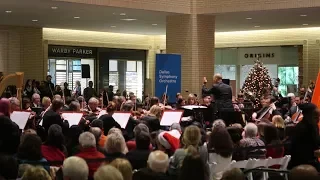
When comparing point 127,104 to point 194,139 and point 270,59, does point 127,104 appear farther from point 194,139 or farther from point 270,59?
point 270,59

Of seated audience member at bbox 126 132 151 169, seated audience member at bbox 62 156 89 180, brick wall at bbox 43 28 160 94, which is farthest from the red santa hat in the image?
brick wall at bbox 43 28 160 94

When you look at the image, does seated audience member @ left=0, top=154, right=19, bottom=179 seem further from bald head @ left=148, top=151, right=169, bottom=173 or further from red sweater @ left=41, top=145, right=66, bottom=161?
bald head @ left=148, top=151, right=169, bottom=173

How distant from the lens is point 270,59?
30.0 meters

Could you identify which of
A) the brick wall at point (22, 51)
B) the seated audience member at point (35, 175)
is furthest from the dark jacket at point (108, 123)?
the brick wall at point (22, 51)

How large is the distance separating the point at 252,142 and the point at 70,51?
68.4 feet

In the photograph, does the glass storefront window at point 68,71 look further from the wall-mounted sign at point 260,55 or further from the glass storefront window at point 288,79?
the glass storefront window at point 288,79

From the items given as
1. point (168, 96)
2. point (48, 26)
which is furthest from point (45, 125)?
point (48, 26)

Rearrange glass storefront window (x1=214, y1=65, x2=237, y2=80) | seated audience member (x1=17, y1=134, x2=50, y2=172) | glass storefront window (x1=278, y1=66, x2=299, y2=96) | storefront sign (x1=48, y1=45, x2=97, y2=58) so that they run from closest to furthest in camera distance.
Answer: seated audience member (x1=17, y1=134, x2=50, y2=172)
storefront sign (x1=48, y1=45, x2=97, y2=58)
glass storefront window (x1=278, y1=66, x2=299, y2=96)
glass storefront window (x1=214, y1=65, x2=237, y2=80)

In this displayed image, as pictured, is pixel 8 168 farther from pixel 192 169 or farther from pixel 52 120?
pixel 52 120

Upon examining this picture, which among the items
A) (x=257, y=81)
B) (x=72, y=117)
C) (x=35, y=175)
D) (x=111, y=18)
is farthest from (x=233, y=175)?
(x=257, y=81)

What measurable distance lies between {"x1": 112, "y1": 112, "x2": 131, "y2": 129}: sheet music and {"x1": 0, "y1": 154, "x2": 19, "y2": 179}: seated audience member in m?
4.96

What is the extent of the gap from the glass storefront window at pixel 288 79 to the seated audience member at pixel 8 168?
75.9 feet

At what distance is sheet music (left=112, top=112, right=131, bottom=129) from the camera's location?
1220 cm

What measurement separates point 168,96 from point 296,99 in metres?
3.53
